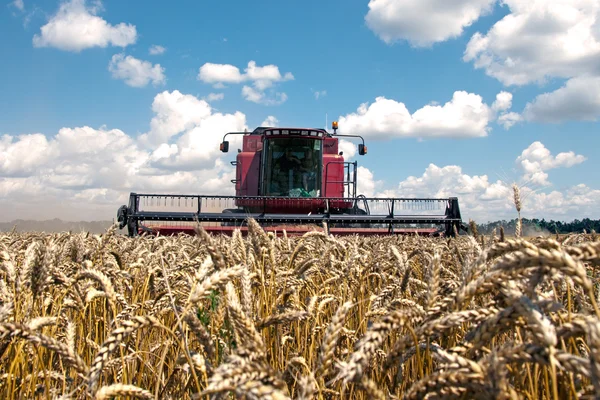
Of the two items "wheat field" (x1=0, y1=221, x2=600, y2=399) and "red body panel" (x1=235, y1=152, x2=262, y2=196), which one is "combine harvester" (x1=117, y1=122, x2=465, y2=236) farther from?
"wheat field" (x1=0, y1=221, x2=600, y2=399)

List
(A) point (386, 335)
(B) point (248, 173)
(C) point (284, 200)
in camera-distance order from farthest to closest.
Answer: (B) point (248, 173) → (C) point (284, 200) → (A) point (386, 335)

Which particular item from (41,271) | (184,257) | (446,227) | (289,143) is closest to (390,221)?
(446,227)

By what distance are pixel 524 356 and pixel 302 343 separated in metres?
1.74

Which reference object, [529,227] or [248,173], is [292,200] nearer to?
[248,173]

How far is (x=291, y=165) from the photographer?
15.4 m

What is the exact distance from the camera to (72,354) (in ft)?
4.24

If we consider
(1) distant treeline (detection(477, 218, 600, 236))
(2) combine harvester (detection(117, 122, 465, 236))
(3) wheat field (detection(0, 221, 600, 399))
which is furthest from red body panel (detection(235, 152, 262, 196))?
(3) wheat field (detection(0, 221, 600, 399))

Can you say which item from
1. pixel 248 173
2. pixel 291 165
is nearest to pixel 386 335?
pixel 291 165

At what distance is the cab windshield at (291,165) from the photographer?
15.1 m

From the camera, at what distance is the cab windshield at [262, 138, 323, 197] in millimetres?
15148

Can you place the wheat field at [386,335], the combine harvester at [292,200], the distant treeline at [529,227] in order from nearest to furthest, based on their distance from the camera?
the wheat field at [386,335], the distant treeline at [529,227], the combine harvester at [292,200]

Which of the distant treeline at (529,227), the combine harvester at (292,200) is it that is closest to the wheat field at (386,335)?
the distant treeline at (529,227)

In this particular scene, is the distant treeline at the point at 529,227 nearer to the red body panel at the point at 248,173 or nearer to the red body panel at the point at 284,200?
the red body panel at the point at 284,200

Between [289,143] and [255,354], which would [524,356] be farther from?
[289,143]
